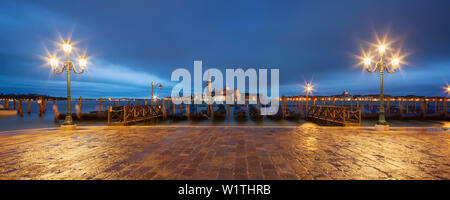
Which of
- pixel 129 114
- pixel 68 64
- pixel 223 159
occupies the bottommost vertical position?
pixel 223 159

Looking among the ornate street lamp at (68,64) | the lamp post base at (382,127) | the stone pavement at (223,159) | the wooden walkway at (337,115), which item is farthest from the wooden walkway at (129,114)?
the lamp post base at (382,127)

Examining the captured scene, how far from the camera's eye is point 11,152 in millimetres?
4871

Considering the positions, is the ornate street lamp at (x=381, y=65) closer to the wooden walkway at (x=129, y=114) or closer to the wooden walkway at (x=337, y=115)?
the wooden walkway at (x=337, y=115)

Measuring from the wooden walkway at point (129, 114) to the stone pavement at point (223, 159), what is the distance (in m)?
4.58

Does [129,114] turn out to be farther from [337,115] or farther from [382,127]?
[382,127]

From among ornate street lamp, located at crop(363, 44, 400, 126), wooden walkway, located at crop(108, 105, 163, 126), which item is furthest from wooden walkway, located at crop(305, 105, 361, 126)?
wooden walkway, located at crop(108, 105, 163, 126)

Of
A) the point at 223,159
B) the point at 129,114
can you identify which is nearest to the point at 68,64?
the point at 129,114

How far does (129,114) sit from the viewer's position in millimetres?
11461

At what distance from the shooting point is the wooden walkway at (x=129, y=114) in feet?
Answer: 35.4

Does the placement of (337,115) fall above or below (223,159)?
above

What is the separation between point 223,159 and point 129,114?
9.18 metres
